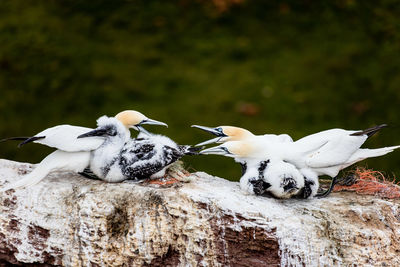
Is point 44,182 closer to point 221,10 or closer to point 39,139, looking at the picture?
point 39,139

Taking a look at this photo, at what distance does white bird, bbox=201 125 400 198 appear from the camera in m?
3.81

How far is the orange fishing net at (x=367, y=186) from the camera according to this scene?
4043 millimetres

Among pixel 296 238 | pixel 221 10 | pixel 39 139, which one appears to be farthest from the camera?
pixel 221 10

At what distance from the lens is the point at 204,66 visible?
7.62 metres

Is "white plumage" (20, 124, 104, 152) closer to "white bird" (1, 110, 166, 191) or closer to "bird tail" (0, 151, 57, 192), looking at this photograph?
"white bird" (1, 110, 166, 191)

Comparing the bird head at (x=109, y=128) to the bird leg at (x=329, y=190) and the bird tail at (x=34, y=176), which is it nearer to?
the bird tail at (x=34, y=176)

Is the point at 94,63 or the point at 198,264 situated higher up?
the point at 94,63

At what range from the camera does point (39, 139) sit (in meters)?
3.82

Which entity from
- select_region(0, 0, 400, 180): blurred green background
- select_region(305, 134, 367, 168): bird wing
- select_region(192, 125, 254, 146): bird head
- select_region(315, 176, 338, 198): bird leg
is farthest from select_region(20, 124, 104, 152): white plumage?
select_region(0, 0, 400, 180): blurred green background

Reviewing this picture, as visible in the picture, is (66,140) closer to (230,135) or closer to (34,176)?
(34,176)

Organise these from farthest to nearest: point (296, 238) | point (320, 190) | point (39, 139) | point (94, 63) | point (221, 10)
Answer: point (221, 10)
point (94, 63)
point (320, 190)
point (39, 139)
point (296, 238)

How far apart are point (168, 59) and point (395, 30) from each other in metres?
2.92

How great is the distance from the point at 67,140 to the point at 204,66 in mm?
3962

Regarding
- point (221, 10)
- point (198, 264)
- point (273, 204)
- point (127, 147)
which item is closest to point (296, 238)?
point (273, 204)
